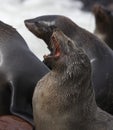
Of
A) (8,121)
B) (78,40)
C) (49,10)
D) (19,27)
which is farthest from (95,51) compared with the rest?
(49,10)

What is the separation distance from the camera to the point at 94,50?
8445 millimetres

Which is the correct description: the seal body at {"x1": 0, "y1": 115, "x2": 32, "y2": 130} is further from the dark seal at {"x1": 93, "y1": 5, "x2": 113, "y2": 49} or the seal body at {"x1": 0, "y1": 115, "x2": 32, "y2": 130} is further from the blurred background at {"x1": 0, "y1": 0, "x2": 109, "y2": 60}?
the blurred background at {"x1": 0, "y1": 0, "x2": 109, "y2": 60}

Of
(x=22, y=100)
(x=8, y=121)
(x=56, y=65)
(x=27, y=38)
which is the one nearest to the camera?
(x=56, y=65)

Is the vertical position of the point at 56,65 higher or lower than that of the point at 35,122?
higher

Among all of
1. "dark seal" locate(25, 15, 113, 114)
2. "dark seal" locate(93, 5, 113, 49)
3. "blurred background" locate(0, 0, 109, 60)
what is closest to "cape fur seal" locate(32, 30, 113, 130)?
"dark seal" locate(25, 15, 113, 114)

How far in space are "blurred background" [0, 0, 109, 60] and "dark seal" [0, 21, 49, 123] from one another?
7.15 meters

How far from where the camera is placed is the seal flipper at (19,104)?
7059 millimetres

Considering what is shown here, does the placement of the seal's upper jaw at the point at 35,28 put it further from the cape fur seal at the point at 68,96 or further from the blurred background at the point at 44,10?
the blurred background at the point at 44,10

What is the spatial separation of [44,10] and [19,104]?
33.1 ft

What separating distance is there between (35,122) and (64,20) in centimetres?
254

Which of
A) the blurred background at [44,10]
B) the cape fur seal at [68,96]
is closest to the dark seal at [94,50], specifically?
the cape fur seal at [68,96]

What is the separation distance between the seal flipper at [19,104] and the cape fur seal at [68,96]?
71 cm

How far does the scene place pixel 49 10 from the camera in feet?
56.4

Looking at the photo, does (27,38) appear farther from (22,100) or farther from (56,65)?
(56,65)
